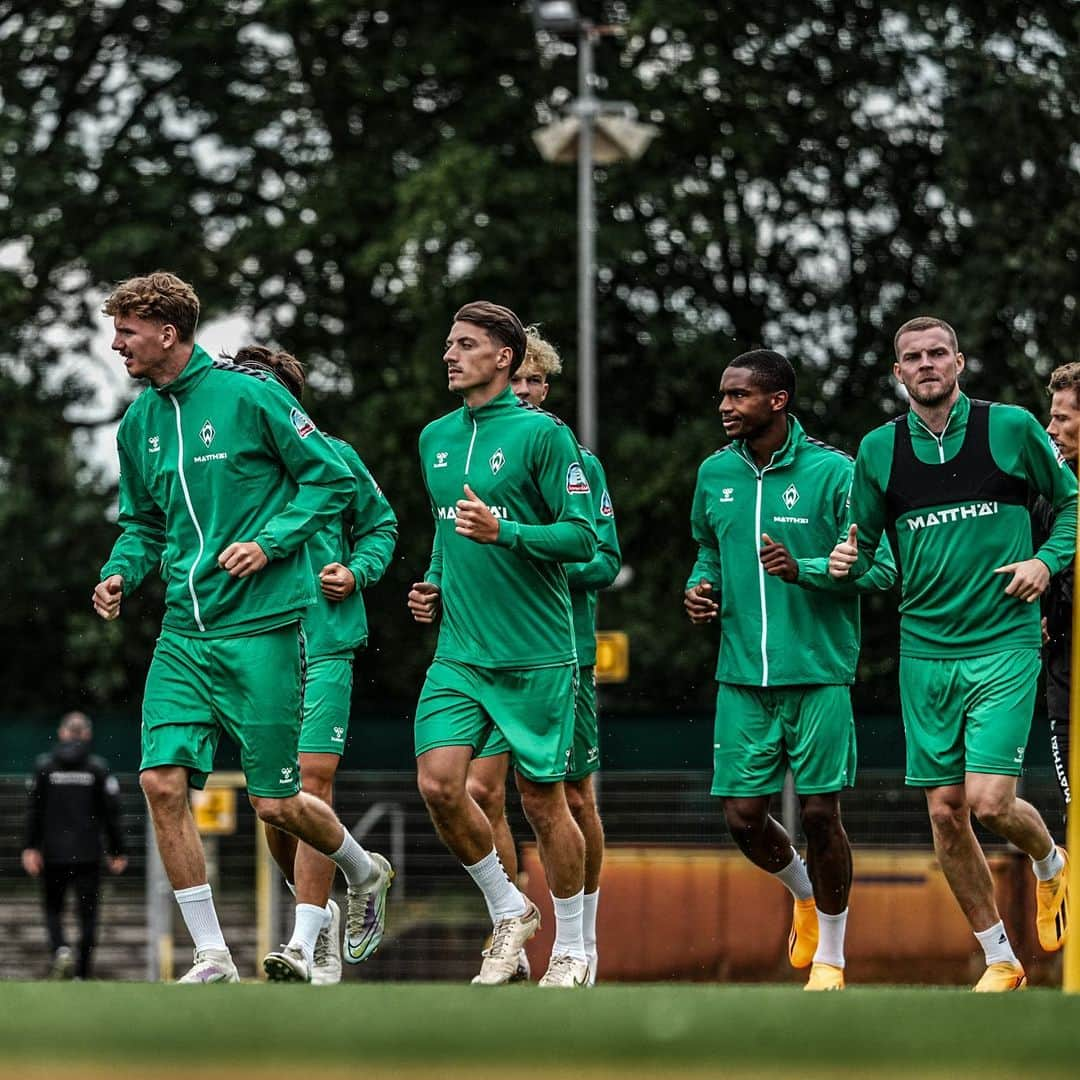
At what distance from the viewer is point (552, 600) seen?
8352 mm

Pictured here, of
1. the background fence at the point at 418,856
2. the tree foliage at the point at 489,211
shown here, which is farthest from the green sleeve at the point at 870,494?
the tree foliage at the point at 489,211

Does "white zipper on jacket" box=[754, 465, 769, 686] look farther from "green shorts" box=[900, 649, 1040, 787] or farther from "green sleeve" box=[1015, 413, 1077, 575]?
"green sleeve" box=[1015, 413, 1077, 575]

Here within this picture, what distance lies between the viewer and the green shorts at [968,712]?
324 inches

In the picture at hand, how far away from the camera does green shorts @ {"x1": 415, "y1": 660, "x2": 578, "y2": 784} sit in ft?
26.9

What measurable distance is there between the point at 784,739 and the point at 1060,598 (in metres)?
1.32

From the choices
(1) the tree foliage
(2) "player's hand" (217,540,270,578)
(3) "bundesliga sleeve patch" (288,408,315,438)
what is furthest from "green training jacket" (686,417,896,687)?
(1) the tree foliage

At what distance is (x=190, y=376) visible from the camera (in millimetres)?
7988

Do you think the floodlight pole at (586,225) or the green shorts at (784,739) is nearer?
the green shorts at (784,739)

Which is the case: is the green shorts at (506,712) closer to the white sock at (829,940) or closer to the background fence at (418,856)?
the white sock at (829,940)

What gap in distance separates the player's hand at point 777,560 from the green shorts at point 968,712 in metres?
0.60

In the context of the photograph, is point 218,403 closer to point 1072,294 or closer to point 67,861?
point 67,861

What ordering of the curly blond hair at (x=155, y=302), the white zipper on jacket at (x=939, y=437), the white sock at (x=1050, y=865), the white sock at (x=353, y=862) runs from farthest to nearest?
1. the white sock at (x=1050, y=865)
2. the white sock at (x=353, y=862)
3. the white zipper on jacket at (x=939, y=437)
4. the curly blond hair at (x=155, y=302)

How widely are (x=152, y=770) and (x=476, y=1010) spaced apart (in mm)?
3680

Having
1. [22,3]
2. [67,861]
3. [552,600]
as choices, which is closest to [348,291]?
[22,3]
